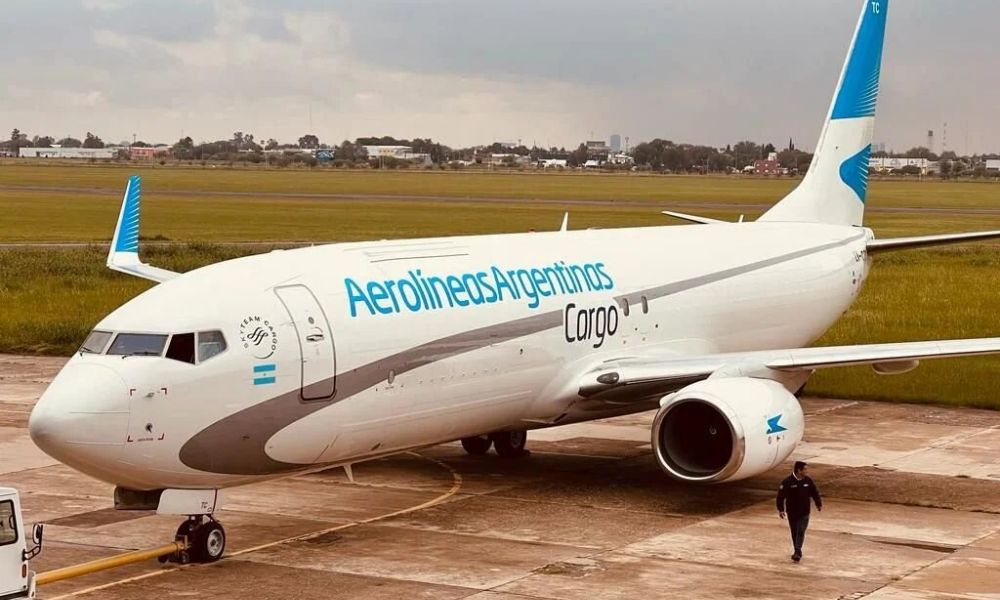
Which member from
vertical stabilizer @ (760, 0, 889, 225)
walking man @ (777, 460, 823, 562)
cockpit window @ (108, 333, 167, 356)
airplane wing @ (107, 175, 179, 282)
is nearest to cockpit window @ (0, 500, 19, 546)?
cockpit window @ (108, 333, 167, 356)

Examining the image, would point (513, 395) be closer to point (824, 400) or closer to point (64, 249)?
point (824, 400)

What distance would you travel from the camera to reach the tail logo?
32.4 metres

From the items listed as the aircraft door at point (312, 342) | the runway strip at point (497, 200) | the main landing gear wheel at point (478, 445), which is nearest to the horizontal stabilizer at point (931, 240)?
the main landing gear wheel at point (478, 445)

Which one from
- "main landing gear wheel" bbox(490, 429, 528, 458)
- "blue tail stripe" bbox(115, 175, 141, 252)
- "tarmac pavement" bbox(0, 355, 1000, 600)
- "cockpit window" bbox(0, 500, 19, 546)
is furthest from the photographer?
"blue tail stripe" bbox(115, 175, 141, 252)

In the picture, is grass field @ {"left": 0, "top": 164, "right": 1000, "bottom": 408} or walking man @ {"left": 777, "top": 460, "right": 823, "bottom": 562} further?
grass field @ {"left": 0, "top": 164, "right": 1000, "bottom": 408}

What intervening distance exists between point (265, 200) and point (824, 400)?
94.3 meters

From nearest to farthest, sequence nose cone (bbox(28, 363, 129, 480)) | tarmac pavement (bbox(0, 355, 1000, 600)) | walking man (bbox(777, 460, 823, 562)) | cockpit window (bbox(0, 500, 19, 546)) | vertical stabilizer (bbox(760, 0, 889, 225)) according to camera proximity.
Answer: cockpit window (bbox(0, 500, 19, 546)) → nose cone (bbox(28, 363, 129, 480)) → tarmac pavement (bbox(0, 355, 1000, 600)) → walking man (bbox(777, 460, 823, 562)) → vertical stabilizer (bbox(760, 0, 889, 225))

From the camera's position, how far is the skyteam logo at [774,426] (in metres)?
21.6

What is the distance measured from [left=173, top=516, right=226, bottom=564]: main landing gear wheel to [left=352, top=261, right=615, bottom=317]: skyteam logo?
3287 millimetres

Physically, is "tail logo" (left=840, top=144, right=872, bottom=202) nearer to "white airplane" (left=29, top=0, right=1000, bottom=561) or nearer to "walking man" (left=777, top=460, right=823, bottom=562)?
"white airplane" (left=29, top=0, right=1000, bottom=561)

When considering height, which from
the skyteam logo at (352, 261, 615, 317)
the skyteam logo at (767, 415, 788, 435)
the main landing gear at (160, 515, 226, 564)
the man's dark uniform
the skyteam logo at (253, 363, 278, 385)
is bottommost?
the main landing gear at (160, 515, 226, 564)

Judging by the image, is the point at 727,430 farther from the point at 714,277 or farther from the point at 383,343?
the point at 383,343

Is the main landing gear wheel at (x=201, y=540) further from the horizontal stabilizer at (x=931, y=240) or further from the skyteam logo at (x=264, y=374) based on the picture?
the horizontal stabilizer at (x=931, y=240)

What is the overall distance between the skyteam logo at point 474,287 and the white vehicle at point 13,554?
17.6ft
